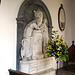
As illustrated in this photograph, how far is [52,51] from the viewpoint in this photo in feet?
9.26

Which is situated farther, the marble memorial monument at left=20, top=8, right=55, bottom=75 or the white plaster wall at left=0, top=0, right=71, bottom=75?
the marble memorial monument at left=20, top=8, right=55, bottom=75

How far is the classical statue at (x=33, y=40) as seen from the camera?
9.66 feet

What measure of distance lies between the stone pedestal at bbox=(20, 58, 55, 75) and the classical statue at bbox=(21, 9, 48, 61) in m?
0.15

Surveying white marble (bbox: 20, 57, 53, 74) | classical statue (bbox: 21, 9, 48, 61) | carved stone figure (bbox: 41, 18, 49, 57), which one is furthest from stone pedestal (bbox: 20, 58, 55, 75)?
carved stone figure (bbox: 41, 18, 49, 57)

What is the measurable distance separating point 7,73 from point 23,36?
97 cm

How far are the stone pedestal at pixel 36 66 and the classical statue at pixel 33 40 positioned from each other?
0.15 m

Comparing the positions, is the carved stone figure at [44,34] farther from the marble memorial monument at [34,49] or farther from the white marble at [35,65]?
the white marble at [35,65]

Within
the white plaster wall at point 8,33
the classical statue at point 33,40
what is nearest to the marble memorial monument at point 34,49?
the classical statue at point 33,40

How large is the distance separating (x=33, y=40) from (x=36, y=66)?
0.68m

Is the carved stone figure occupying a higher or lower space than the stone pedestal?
higher

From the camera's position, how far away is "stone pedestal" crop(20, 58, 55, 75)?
2.71 meters

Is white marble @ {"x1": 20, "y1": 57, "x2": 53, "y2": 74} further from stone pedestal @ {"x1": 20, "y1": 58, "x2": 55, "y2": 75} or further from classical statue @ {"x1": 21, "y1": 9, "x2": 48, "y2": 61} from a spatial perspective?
classical statue @ {"x1": 21, "y1": 9, "x2": 48, "y2": 61}

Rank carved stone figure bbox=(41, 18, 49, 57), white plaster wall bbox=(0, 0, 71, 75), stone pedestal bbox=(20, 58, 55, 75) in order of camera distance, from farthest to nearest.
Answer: carved stone figure bbox=(41, 18, 49, 57)
stone pedestal bbox=(20, 58, 55, 75)
white plaster wall bbox=(0, 0, 71, 75)

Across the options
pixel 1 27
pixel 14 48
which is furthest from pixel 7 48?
pixel 1 27
